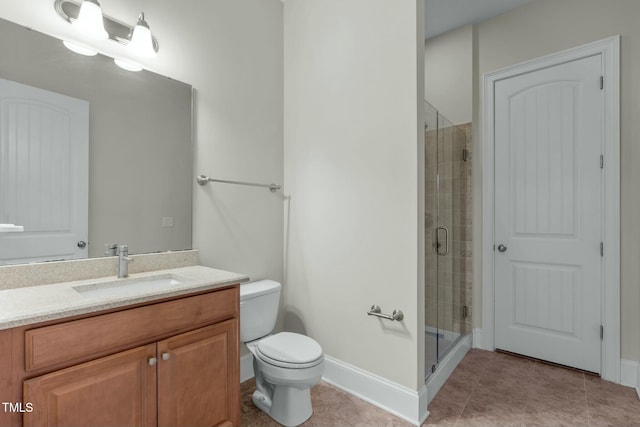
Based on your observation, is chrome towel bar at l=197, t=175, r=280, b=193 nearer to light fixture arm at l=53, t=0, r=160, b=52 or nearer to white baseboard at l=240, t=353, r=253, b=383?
light fixture arm at l=53, t=0, r=160, b=52

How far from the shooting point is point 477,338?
111 inches

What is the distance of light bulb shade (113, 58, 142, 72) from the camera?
168cm

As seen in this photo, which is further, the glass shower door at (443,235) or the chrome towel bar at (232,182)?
the glass shower door at (443,235)

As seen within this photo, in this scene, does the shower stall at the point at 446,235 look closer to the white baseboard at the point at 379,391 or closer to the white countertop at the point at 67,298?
the white baseboard at the point at 379,391

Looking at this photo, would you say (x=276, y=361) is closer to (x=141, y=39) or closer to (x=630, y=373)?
(x=141, y=39)

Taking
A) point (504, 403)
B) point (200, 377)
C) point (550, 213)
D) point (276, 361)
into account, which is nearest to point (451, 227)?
point (550, 213)

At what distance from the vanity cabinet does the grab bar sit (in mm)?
833

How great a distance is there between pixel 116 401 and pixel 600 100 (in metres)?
3.33

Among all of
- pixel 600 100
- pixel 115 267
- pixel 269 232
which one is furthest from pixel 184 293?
pixel 600 100

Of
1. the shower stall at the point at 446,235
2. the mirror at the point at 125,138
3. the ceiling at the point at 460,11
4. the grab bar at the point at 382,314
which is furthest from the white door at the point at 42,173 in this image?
the ceiling at the point at 460,11

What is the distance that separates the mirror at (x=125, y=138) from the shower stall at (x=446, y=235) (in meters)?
1.51

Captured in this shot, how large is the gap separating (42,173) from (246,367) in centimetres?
164

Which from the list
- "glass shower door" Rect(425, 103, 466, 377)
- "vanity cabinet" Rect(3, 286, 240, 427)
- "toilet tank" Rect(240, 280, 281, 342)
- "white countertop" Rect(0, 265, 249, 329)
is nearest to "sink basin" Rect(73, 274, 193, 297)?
"white countertop" Rect(0, 265, 249, 329)

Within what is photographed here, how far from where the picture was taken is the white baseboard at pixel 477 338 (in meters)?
2.81
